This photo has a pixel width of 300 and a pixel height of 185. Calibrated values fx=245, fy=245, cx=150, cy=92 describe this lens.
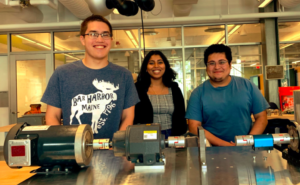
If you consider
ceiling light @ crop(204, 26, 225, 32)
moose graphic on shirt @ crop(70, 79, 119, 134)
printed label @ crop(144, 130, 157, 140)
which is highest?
ceiling light @ crop(204, 26, 225, 32)

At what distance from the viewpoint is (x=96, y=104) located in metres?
1.49

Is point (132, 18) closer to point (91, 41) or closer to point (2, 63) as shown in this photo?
point (2, 63)

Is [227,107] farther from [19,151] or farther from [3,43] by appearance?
[3,43]

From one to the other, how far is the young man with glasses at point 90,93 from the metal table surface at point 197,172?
1.46 feet

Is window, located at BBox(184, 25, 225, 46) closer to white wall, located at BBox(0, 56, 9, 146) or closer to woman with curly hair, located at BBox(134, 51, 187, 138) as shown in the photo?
woman with curly hair, located at BBox(134, 51, 187, 138)

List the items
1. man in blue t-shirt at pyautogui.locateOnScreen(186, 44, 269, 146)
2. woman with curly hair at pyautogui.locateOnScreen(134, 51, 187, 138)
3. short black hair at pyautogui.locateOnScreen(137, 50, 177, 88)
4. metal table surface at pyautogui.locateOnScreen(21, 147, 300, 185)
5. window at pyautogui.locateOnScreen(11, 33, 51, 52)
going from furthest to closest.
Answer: window at pyautogui.locateOnScreen(11, 33, 51, 52), short black hair at pyautogui.locateOnScreen(137, 50, 177, 88), woman with curly hair at pyautogui.locateOnScreen(134, 51, 187, 138), man in blue t-shirt at pyautogui.locateOnScreen(186, 44, 269, 146), metal table surface at pyautogui.locateOnScreen(21, 147, 300, 185)

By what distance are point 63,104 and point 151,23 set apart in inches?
160

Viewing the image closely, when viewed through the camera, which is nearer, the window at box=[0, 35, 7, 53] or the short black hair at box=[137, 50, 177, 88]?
the short black hair at box=[137, 50, 177, 88]

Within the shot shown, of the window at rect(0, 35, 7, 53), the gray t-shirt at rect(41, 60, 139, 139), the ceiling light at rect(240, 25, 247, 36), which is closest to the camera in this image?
the gray t-shirt at rect(41, 60, 139, 139)

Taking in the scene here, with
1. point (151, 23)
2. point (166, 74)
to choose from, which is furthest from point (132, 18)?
point (166, 74)

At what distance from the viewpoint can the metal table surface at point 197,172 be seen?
2.53ft

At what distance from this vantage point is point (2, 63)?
5953mm

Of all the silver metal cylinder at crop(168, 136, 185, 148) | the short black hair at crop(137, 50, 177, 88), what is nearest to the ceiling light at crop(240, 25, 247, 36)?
the short black hair at crop(137, 50, 177, 88)

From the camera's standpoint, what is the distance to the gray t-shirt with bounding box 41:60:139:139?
1472 mm
